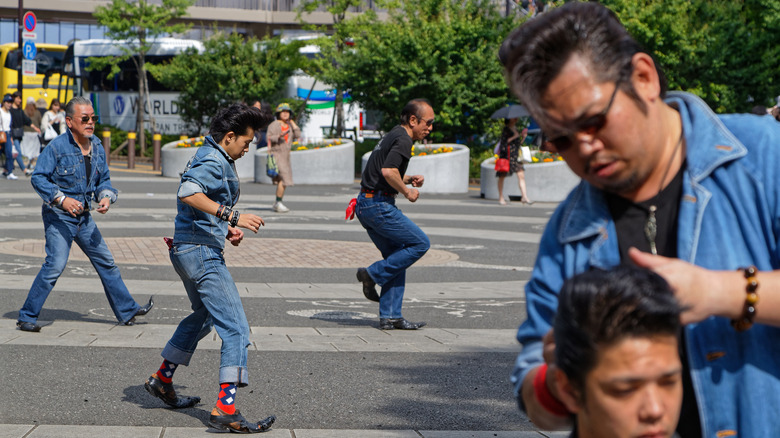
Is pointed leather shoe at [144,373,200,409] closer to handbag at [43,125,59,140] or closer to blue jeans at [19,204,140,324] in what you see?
blue jeans at [19,204,140,324]

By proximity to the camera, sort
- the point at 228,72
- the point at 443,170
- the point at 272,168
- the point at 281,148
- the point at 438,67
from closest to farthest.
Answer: the point at 272,168 < the point at 281,148 < the point at 443,170 < the point at 438,67 < the point at 228,72

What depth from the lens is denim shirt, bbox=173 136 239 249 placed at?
5395mm

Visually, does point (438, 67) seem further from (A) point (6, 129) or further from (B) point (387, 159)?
(B) point (387, 159)

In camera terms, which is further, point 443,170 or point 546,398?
point 443,170

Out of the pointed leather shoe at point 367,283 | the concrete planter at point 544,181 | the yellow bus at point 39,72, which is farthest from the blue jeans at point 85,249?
the yellow bus at point 39,72

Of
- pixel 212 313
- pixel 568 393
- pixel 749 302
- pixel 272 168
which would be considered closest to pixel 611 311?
pixel 568 393

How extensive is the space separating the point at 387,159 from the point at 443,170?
49.6ft

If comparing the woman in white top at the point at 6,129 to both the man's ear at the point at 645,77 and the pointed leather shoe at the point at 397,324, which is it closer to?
the pointed leather shoe at the point at 397,324

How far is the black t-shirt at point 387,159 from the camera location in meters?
7.96

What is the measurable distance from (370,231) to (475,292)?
183 cm

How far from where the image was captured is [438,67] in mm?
27188

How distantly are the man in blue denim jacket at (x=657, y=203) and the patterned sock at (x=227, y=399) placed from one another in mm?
3236

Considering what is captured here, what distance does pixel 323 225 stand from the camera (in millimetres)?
15469

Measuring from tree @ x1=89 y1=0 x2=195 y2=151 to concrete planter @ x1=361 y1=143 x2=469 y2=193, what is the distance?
44.7 ft
